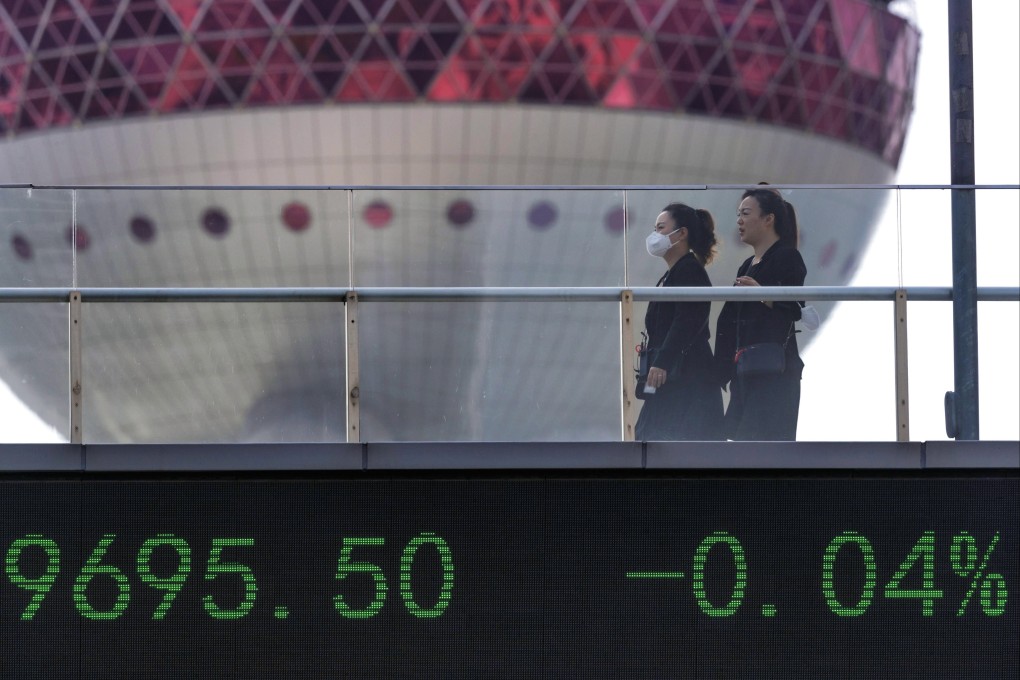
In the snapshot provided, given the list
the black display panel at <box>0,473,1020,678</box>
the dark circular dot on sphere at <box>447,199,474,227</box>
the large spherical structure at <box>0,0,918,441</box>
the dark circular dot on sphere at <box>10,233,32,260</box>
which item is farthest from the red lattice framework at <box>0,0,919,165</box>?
the black display panel at <box>0,473,1020,678</box>

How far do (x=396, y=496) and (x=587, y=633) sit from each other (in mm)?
1030

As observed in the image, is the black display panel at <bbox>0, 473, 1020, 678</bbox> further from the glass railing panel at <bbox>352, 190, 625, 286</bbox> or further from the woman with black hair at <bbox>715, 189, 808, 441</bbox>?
the glass railing panel at <bbox>352, 190, 625, 286</bbox>

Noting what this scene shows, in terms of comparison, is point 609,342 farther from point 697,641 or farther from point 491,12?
point 491,12

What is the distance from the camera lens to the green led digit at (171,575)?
23.3 ft

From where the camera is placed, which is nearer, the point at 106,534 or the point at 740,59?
the point at 106,534

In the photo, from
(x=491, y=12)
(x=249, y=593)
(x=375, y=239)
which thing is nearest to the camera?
(x=249, y=593)

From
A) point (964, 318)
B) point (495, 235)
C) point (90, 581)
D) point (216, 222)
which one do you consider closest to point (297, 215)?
point (216, 222)

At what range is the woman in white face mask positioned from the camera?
7891 millimetres

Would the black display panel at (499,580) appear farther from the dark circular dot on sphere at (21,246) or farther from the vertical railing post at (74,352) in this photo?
the dark circular dot on sphere at (21,246)

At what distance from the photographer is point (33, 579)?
7.11 metres

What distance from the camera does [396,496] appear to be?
7.25 m

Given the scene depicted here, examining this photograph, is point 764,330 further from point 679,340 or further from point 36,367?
point 36,367

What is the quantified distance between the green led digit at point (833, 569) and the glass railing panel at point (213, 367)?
233cm

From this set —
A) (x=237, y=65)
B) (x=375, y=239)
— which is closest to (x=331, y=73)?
(x=237, y=65)
